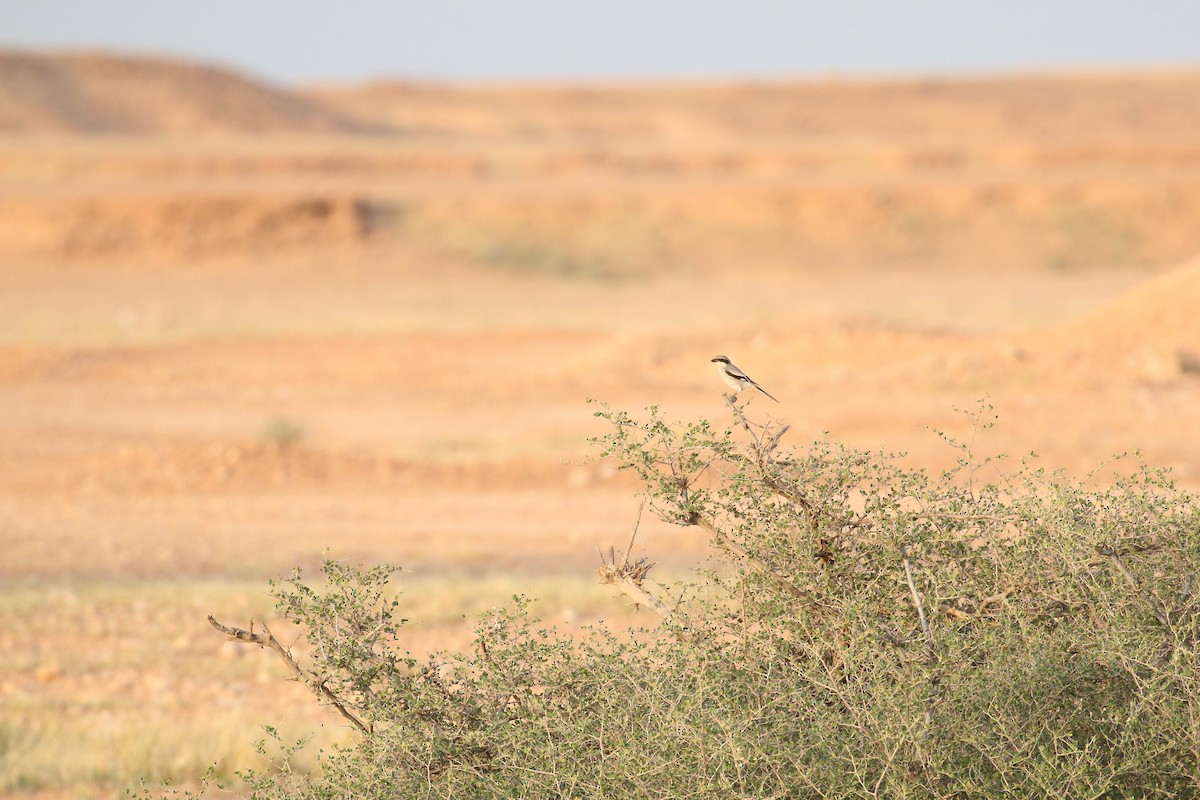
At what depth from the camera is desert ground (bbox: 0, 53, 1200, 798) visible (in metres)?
10.1

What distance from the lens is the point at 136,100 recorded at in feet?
298

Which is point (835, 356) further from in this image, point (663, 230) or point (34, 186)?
point (34, 186)

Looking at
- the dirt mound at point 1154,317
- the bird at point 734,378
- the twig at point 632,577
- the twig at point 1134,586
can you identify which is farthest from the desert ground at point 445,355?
the twig at point 1134,586

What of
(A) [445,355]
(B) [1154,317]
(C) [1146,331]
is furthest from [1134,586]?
(A) [445,355]

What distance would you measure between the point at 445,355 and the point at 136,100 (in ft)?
231

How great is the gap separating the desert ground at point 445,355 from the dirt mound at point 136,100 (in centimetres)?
801

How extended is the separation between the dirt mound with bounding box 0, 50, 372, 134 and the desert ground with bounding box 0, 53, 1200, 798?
8.01 meters

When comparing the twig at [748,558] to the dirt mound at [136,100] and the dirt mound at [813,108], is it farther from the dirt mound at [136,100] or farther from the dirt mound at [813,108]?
the dirt mound at [813,108]

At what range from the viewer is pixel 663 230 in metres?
48.4

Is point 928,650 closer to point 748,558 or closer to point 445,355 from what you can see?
point 748,558

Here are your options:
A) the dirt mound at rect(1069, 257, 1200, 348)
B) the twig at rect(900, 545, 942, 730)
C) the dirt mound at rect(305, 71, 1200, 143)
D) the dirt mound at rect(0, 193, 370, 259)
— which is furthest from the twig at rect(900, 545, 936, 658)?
the dirt mound at rect(305, 71, 1200, 143)

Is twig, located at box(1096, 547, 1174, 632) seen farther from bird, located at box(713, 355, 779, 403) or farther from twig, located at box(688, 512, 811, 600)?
bird, located at box(713, 355, 779, 403)

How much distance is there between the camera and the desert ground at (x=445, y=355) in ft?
33.3

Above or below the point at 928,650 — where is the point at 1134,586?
above
